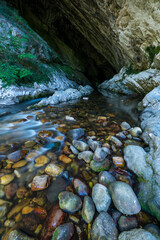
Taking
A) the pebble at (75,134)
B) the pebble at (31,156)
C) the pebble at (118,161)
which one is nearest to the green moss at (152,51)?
the pebble at (75,134)

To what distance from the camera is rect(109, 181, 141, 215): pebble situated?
92 cm

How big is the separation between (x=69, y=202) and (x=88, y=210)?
179 mm

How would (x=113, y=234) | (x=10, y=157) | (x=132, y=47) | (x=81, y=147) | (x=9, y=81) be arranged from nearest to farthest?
(x=113, y=234)
(x=10, y=157)
(x=81, y=147)
(x=9, y=81)
(x=132, y=47)

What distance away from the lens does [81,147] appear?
172 cm

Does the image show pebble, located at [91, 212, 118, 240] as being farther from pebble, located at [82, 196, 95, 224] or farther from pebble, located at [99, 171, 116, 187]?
pebble, located at [99, 171, 116, 187]

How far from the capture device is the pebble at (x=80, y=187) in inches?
43.4

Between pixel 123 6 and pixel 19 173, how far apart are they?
6.82m

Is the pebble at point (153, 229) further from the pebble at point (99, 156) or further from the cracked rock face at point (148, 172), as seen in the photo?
the pebble at point (99, 156)

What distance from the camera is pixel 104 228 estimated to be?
806 millimetres

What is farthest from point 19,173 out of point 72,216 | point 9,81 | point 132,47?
point 132,47

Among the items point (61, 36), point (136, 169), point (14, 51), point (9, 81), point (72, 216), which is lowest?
point (72, 216)

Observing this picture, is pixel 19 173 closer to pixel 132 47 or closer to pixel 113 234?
pixel 113 234

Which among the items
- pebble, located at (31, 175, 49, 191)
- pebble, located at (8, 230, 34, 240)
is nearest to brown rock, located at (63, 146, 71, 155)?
pebble, located at (31, 175, 49, 191)

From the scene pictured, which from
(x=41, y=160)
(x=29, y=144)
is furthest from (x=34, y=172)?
(x=29, y=144)
